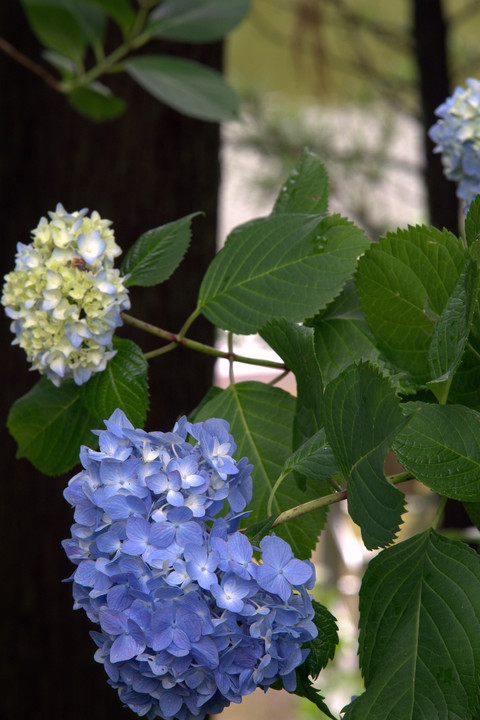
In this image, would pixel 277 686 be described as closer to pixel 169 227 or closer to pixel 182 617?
pixel 182 617

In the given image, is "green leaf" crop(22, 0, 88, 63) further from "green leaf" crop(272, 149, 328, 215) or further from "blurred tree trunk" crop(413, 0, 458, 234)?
"blurred tree trunk" crop(413, 0, 458, 234)

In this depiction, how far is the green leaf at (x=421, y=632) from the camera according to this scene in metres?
0.32

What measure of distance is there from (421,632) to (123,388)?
0.70ft

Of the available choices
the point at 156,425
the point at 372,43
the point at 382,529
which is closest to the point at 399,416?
the point at 382,529

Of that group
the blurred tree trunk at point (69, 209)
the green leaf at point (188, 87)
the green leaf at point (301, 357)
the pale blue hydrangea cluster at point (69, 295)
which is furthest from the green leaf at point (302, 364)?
the blurred tree trunk at point (69, 209)

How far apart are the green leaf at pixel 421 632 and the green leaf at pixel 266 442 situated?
8 cm

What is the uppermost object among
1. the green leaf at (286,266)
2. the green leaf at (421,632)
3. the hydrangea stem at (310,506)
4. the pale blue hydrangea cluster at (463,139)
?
the pale blue hydrangea cluster at (463,139)

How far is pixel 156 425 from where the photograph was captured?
1.19m

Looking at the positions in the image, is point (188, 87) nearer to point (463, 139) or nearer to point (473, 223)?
point (463, 139)

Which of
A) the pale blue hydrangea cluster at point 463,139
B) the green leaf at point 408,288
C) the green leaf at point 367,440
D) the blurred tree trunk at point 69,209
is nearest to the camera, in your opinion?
the green leaf at point 367,440

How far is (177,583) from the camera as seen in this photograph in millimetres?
279

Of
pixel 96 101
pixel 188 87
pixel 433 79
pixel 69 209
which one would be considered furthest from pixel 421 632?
pixel 433 79

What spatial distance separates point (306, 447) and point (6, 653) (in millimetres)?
1048

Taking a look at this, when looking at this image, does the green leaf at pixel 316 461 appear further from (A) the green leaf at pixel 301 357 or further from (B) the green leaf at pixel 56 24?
(B) the green leaf at pixel 56 24
